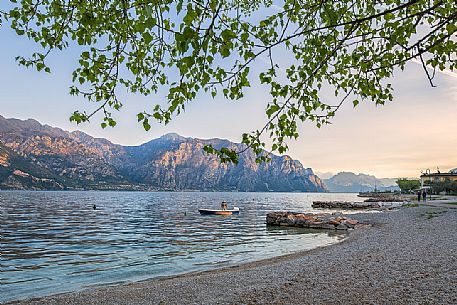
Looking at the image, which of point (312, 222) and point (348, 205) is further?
point (348, 205)

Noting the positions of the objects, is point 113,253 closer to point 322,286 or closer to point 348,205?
point 322,286

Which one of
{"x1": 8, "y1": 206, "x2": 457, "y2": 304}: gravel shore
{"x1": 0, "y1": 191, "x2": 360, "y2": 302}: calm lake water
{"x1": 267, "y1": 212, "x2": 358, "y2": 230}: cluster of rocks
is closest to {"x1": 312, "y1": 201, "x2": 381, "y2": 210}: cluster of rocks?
{"x1": 267, "y1": 212, "x2": 358, "y2": 230}: cluster of rocks

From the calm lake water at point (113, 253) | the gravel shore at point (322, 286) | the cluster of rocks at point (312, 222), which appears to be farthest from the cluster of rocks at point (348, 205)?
the gravel shore at point (322, 286)

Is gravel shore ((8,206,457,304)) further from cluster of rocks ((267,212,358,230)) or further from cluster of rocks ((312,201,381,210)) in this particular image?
cluster of rocks ((312,201,381,210))

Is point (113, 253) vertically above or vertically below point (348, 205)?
below

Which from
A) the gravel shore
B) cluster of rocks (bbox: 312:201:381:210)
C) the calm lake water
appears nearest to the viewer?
the gravel shore

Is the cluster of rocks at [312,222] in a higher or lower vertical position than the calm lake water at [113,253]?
higher

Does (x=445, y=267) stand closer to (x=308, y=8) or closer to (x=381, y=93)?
(x=381, y=93)

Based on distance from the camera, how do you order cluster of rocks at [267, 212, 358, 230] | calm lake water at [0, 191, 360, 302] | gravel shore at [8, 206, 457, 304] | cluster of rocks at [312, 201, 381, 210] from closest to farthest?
gravel shore at [8, 206, 457, 304], calm lake water at [0, 191, 360, 302], cluster of rocks at [267, 212, 358, 230], cluster of rocks at [312, 201, 381, 210]

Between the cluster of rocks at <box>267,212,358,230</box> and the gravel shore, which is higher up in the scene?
the gravel shore

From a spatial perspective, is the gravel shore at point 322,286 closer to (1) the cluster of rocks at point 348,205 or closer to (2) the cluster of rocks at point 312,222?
(2) the cluster of rocks at point 312,222

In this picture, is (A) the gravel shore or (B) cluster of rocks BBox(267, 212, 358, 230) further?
(B) cluster of rocks BBox(267, 212, 358, 230)

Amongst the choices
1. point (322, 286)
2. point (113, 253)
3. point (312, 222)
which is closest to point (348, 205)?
point (312, 222)

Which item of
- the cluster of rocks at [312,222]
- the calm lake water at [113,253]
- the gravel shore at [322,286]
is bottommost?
the calm lake water at [113,253]
